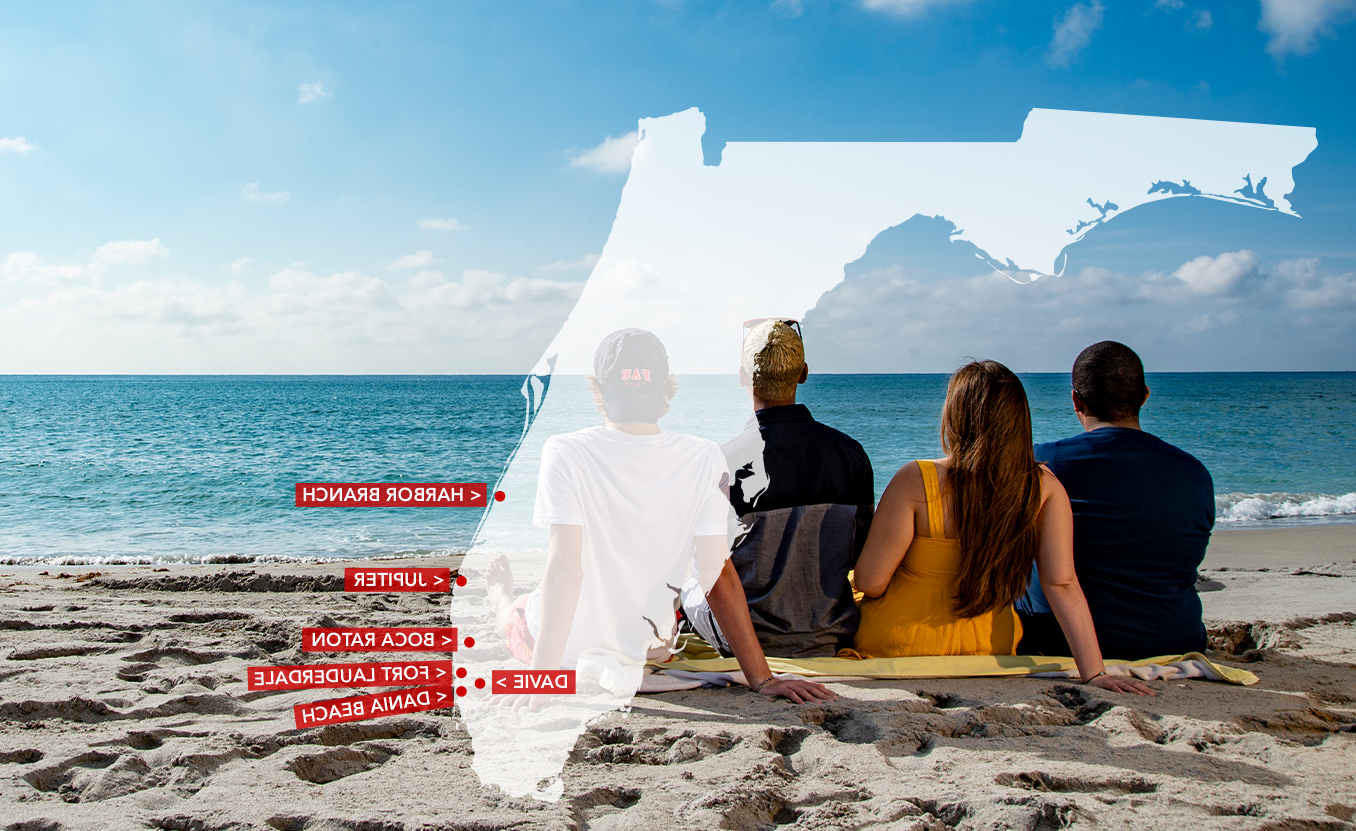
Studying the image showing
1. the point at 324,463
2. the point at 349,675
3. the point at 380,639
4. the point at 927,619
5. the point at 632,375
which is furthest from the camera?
the point at 324,463

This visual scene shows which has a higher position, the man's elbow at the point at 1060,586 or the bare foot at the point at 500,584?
the man's elbow at the point at 1060,586

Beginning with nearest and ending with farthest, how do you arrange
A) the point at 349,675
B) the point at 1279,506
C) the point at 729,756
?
the point at 729,756 → the point at 349,675 → the point at 1279,506

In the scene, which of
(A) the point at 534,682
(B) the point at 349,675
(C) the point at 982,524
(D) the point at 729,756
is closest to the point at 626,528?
(A) the point at 534,682

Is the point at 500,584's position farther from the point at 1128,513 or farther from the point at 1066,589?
the point at 1128,513

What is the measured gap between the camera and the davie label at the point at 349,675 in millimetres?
3234

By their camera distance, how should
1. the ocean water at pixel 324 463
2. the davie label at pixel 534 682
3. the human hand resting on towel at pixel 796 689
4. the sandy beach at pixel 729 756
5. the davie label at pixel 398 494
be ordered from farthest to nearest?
the ocean water at pixel 324 463
the davie label at pixel 398 494
the human hand resting on towel at pixel 796 689
the davie label at pixel 534 682
the sandy beach at pixel 729 756

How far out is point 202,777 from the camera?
90.5 inches

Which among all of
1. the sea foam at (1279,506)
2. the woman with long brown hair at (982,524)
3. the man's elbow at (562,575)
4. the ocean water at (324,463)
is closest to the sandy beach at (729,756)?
the woman with long brown hair at (982,524)

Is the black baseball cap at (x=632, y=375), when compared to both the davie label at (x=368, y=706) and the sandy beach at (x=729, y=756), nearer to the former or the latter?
A: the sandy beach at (x=729, y=756)

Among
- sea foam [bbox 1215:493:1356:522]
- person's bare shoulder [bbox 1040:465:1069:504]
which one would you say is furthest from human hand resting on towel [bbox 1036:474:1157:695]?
sea foam [bbox 1215:493:1356:522]

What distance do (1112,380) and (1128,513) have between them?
0.51 meters

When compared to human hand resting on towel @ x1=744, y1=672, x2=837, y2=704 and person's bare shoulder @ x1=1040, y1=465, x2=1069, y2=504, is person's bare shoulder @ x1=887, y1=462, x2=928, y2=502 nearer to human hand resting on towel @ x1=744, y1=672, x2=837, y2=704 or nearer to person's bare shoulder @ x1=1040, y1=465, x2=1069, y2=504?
person's bare shoulder @ x1=1040, y1=465, x2=1069, y2=504

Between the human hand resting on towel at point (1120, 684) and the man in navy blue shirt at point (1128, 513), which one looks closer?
the human hand resting on towel at point (1120, 684)

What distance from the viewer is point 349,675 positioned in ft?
11.4
